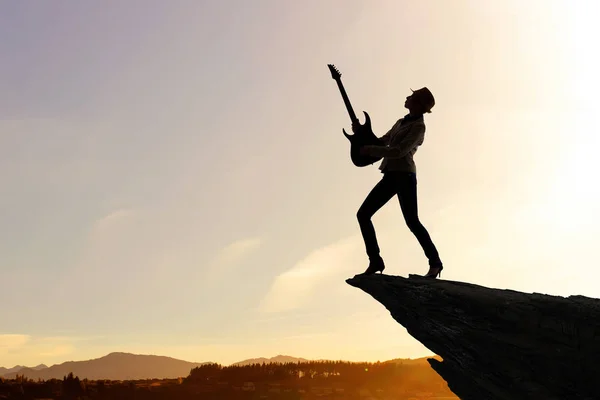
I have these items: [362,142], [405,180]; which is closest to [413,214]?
[405,180]

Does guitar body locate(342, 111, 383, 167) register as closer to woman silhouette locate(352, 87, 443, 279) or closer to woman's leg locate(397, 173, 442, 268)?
woman silhouette locate(352, 87, 443, 279)

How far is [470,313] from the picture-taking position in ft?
20.9

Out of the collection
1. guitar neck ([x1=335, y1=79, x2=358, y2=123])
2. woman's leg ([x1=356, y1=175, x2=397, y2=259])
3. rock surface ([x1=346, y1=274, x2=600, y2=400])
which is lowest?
rock surface ([x1=346, y1=274, x2=600, y2=400])

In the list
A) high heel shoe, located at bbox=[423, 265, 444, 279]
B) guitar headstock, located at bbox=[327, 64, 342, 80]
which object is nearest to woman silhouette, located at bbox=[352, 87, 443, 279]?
high heel shoe, located at bbox=[423, 265, 444, 279]

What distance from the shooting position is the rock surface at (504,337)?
5504 mm

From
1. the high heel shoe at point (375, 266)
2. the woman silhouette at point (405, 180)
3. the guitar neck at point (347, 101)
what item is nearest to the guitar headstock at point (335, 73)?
the guitar neck at point (347, 101)

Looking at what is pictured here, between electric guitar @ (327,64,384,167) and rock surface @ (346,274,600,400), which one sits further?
electric guitar @ (327,64,384,167)

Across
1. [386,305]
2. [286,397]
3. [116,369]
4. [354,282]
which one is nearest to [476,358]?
[386,305]

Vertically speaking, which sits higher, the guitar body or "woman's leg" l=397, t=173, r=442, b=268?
the guitar body

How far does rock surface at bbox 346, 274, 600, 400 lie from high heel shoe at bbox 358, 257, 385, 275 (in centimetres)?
45

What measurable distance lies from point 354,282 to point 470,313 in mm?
2076

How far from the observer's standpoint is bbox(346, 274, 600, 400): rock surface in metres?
5.50

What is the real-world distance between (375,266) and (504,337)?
2.27m

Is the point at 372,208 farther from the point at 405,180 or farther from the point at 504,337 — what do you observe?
the point at 504,337
